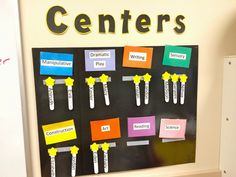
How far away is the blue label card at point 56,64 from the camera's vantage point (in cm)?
107

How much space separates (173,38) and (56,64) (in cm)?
55

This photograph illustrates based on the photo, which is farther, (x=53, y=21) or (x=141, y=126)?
(x=141, y=126)

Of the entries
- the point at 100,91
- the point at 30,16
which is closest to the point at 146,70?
the point at 100,91

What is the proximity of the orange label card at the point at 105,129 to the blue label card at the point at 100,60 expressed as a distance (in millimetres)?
243

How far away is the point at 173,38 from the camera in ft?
3.87

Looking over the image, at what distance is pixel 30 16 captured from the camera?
1.04 meters

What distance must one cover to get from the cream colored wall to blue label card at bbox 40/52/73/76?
0.05 metres

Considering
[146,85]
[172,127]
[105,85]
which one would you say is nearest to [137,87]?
[146,85]

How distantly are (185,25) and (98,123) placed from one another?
615mm

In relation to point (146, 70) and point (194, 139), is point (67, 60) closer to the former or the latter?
point (146, 70)

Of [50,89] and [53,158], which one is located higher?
[50,89]

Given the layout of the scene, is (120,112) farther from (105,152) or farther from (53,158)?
(53,158)

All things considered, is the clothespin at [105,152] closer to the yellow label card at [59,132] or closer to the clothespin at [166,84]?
the yellow label card at [59,132]

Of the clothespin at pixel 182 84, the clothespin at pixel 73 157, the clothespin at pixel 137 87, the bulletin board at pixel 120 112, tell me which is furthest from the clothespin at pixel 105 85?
the clothespin at pixel 182 84
